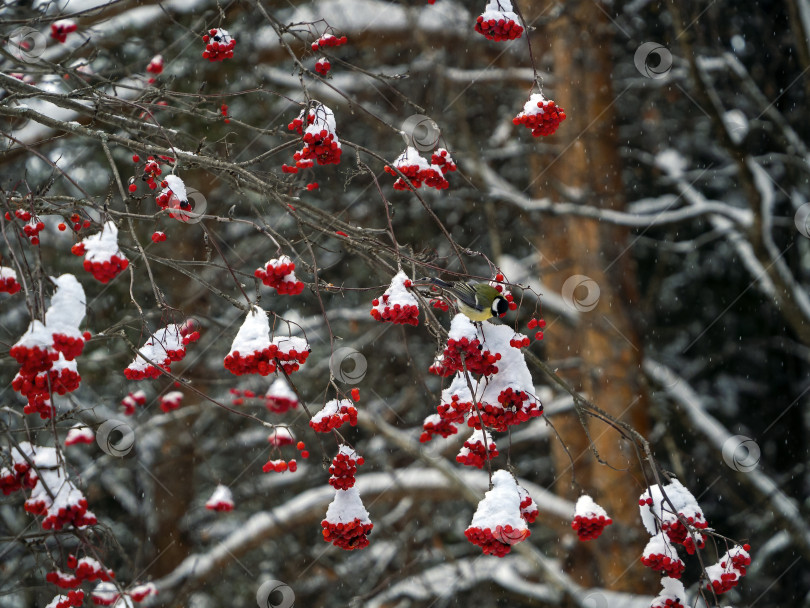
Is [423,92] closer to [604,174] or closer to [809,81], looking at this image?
[604,174]

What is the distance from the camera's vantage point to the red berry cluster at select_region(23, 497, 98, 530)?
2811 millimetres

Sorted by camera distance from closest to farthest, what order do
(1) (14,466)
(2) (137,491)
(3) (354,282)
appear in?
(1) (14,466) → (2) (137,491) → (3) (354,282)

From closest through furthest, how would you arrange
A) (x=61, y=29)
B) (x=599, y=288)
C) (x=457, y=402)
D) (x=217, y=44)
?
(x=457, y=402)
(x=217, y=44)
(x=61, y=29)
(x=599, y=288)

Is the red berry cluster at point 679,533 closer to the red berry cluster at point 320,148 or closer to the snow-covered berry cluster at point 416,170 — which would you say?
the snow-covered berry cluster at point 416,170

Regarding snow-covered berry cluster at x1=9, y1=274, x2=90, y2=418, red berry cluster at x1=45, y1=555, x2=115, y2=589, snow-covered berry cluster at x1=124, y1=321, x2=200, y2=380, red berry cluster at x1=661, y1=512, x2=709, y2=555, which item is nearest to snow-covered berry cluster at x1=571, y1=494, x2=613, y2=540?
red berry cluster at x1=661, y1=512, x2=709, y2=555

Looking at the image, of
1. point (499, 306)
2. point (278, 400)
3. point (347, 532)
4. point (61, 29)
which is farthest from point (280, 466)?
point (61, 29)

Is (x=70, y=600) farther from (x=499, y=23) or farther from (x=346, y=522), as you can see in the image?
(x=499, y=23)

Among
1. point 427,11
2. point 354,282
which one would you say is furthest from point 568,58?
point 354,282

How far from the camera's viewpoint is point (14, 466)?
9.78 feet

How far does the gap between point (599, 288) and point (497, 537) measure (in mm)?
4885

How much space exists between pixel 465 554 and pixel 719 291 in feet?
18.4

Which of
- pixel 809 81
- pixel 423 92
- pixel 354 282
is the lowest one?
pixel 354 282

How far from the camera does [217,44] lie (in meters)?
3.07

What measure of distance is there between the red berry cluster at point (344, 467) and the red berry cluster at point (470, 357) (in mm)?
429
